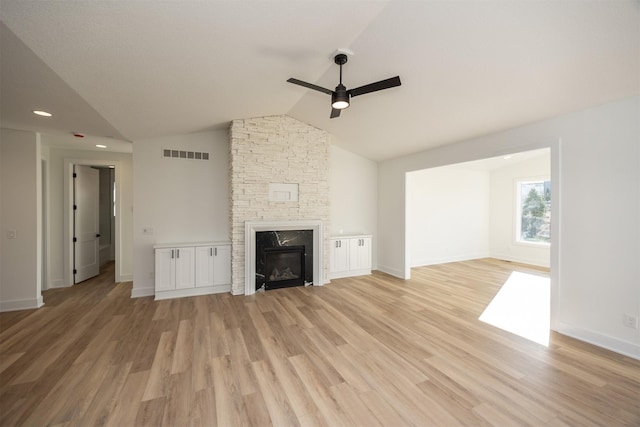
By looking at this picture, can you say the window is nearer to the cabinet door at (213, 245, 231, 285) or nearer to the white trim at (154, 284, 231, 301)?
the cabinet door at (213, 245, 231, 285)

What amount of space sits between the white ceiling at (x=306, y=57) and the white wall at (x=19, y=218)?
371mm

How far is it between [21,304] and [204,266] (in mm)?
2556

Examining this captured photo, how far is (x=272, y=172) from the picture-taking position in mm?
4867

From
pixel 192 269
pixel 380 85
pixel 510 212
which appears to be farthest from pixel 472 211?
pixel 192 269

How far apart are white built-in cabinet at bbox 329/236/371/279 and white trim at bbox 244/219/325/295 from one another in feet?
1.59

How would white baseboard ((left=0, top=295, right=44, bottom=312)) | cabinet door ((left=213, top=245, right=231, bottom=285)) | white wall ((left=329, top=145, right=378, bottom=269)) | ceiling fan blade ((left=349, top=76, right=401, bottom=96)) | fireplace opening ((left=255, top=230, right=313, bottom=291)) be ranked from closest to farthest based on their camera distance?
ceiling fan blade ((left=349, top=76, right=401, bottom=96))
white baseboard ((left=0, top=295, right=44, bottom=312))
cabinet door ((left=213, top=245, right=231, bottom=285))
fireplace opening ((left=255, top=230, right=313, bottom=291))
white wall ((left=329, top=145, right=378, bottom=269))

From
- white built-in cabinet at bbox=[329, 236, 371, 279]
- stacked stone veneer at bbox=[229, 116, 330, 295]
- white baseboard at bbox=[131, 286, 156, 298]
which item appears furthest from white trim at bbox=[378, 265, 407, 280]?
white baseboard at bbox=[131, 286, 156, 298]

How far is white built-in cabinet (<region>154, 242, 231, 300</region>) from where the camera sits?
4.31 meters

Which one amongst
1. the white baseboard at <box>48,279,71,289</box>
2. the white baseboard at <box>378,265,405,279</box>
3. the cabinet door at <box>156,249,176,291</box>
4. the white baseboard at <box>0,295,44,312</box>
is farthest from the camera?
the white baseboard at <box>378,265,405,279</box>

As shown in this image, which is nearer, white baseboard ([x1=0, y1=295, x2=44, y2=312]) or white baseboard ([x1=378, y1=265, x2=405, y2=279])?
white baseboard ([x1=0, y1=295, x2=44, y2=312])

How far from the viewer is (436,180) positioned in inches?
280

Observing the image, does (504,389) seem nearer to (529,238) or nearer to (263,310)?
(263,310)

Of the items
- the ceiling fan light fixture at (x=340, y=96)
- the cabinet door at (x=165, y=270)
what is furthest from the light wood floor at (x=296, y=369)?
the ceiling fan light fixture at (x=340, y=96)

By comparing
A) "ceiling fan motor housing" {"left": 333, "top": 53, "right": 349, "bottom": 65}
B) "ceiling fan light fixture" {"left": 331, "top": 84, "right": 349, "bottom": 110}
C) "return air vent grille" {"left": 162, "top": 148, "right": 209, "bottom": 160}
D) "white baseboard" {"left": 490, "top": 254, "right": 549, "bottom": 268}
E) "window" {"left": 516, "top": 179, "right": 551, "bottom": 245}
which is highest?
"ceiling fan motor housing" {"left": 333, "top": 53, "right": 349, "bottom": 65}
